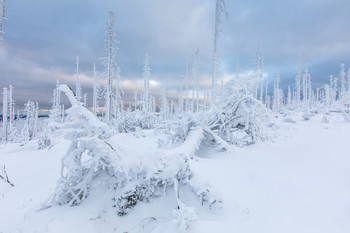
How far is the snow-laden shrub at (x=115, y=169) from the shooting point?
2758 mm

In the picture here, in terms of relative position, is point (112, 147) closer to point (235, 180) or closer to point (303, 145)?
point (235, 180)

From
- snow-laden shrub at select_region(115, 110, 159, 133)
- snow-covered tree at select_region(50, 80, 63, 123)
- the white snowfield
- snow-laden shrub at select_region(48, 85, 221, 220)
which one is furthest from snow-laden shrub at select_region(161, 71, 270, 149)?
snow-covered tree at select_region(50, 80, 63, 123)

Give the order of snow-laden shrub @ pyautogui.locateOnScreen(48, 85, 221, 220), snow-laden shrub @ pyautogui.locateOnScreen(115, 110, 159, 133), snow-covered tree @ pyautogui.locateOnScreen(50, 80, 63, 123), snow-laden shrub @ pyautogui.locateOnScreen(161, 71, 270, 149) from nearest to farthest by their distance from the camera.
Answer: snow-laden shrub @ pyautogui.locateOnScreen(48, 85, 221, 220)
snow-laden shrub @ pyautogui.locateOnScreen(161, 71, 270, 149)
snow-laden shrub @ pyautogui.locateOnScreen(115, 110, 159, 133)
snow-covered tree @ pyautogui.locateOnScreen(50, 80, 63, 123)

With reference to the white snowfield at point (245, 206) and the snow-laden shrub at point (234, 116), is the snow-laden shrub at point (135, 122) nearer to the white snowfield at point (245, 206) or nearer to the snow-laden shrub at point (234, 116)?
the snow-laden shrub at point (234, 116)

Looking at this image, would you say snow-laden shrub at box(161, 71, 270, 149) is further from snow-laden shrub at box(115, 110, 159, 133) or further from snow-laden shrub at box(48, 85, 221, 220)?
snow-laden shrub at box(115, 110, 159, 133)

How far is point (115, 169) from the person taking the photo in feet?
9.32

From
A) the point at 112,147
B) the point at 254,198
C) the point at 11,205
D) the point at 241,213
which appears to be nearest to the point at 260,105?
the point at 254,198

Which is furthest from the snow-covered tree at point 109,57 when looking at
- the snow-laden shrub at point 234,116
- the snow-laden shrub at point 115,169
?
the snow-laden shrub at point 115,169

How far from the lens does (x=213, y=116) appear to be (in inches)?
233

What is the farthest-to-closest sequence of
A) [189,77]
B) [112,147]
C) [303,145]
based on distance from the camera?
[189,77], [303,145], [112,147]

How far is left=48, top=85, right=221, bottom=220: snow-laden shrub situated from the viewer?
2.76m

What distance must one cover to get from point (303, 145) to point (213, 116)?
281 centimetres

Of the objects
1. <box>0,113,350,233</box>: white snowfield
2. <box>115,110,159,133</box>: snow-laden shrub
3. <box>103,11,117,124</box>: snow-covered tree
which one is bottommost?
<box>0,113,350,233</box>: white snowfield

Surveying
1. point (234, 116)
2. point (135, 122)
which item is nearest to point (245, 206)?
point (234, 116)
